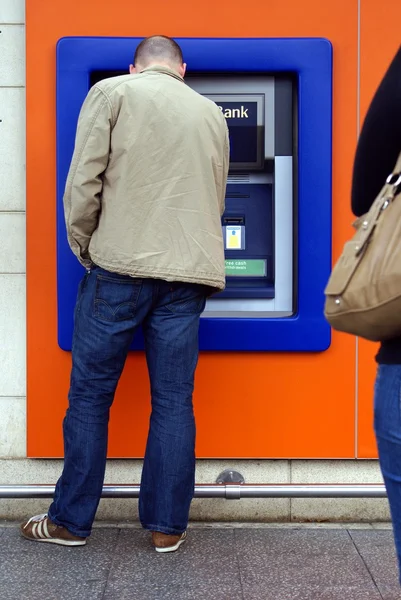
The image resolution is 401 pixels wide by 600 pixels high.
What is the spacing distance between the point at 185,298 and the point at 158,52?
890 millimetres

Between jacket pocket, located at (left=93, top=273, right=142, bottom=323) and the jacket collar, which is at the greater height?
the jacket collar

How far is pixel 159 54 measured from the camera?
3039mm

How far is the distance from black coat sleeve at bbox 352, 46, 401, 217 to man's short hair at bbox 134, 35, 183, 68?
1593 millimetres

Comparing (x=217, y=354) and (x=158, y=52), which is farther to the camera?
(x=217, y=354)

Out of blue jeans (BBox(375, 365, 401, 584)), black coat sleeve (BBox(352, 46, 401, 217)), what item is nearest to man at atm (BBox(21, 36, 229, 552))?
black coat sleeve (BBox(352, 46, 401, 217))

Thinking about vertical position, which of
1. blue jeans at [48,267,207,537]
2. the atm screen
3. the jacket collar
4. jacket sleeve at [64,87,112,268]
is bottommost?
blue jeans at [48,267,207,537]

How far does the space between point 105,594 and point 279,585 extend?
1.88ft

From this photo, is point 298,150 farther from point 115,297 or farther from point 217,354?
point 115,297

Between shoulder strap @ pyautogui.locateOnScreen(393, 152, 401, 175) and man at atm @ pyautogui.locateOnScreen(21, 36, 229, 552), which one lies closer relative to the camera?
shoulder strap @ pyautogui.locateOnScreen(393, 152, 401, 175)

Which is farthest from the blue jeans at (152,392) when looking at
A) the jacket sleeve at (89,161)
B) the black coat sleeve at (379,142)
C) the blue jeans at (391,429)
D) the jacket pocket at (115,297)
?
the blue jeans at (391,429)

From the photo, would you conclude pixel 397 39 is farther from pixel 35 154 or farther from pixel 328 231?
pixel 35 154

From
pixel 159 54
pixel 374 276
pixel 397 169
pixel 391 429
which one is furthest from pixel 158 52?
pixel 391 429

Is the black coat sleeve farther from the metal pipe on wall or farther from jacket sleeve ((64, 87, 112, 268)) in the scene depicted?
the metal pipe on wall

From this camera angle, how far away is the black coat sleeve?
1492 mm
